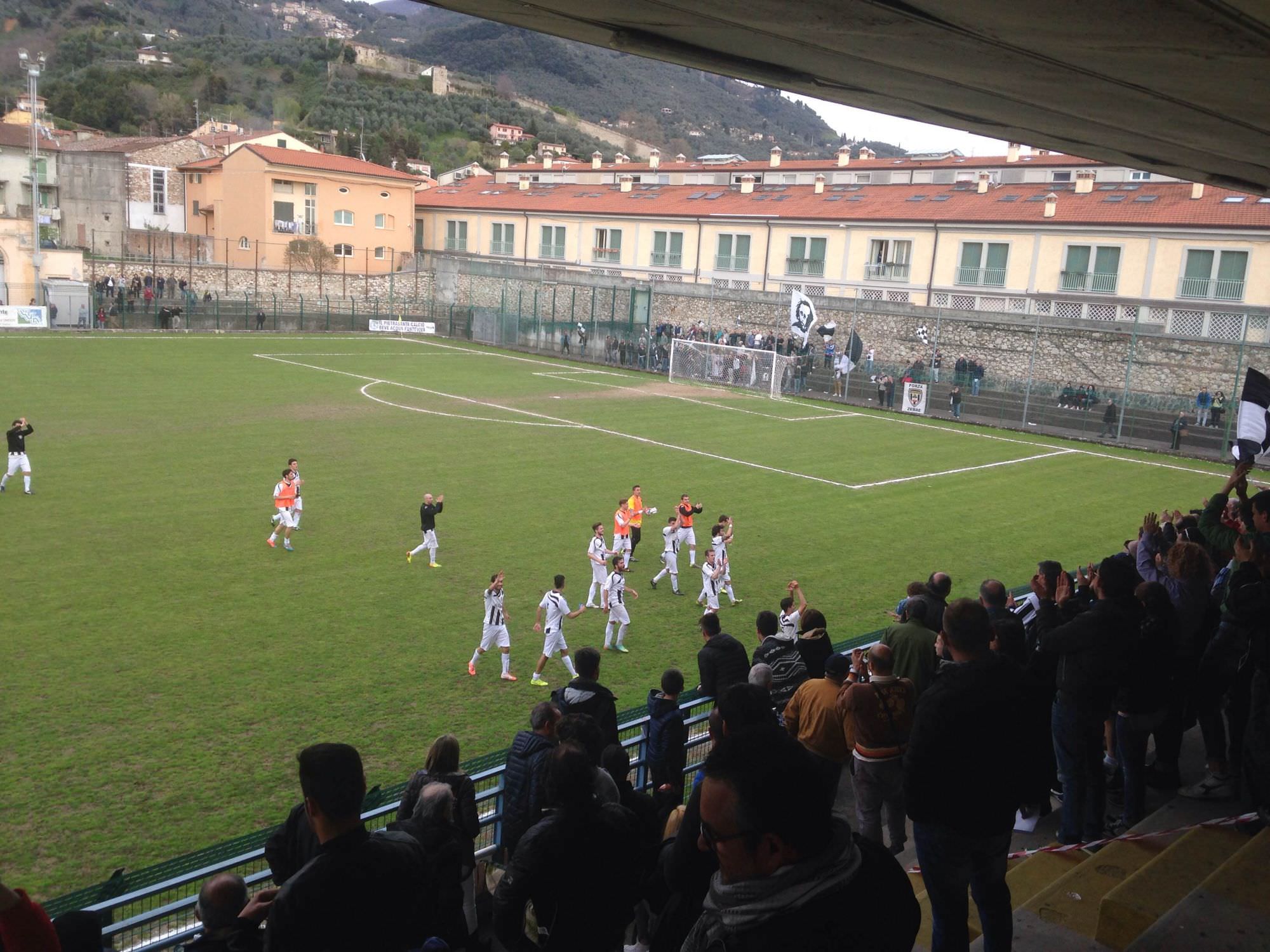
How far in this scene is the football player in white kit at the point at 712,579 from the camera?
50.9 ft

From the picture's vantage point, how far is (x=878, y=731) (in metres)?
6.09

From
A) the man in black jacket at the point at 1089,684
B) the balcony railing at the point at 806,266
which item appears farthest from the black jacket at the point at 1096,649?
the balcony railing at the point at 806,266

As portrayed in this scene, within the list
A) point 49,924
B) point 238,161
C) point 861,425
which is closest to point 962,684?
point 49,924

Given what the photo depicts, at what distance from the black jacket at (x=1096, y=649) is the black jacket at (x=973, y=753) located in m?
1.80

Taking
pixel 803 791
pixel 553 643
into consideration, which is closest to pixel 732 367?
pixel 553 643

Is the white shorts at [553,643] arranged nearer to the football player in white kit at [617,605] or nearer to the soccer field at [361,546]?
the soccer field at [361,546]

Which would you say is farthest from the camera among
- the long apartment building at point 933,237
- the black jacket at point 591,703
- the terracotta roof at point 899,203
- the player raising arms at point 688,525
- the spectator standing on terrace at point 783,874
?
the terracotta roof at point 899,203

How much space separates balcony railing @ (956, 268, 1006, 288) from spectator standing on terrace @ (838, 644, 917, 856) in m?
47.1

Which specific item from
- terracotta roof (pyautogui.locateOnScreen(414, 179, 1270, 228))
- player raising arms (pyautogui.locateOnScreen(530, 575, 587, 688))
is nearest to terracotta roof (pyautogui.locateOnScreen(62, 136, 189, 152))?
terracotta roof (pyautogui.locateOnScreen(414, 179, 1270, 228))

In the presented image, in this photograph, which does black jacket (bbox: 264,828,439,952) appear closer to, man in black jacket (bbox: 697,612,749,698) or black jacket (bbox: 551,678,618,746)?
black jacket (bbox: 551,678,618,746)

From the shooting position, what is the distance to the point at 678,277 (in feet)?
204

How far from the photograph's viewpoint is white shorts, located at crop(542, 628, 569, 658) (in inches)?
506

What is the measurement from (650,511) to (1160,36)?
14.9 meters

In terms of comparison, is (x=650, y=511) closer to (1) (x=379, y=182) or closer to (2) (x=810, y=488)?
(2) (x=810, y=488)
